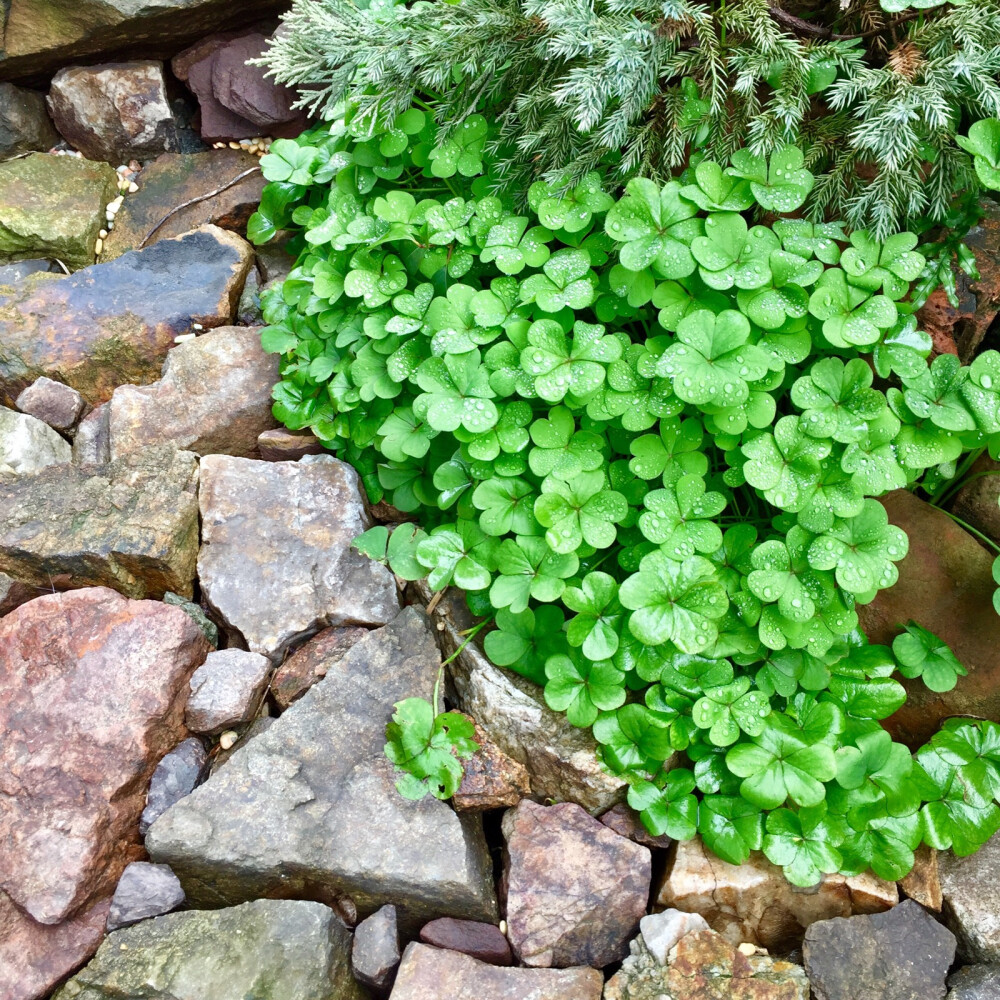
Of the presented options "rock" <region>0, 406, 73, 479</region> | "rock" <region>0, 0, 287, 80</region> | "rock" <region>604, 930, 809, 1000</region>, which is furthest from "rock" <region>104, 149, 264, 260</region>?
"rock" <region>604, 930, 809, 1000</region>

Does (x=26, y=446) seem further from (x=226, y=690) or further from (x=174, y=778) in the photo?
(x=174, y=778)

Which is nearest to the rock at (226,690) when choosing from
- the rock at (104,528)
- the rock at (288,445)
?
the rock at (104,528)

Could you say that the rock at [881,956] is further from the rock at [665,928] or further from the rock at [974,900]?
the rock at [665,928]

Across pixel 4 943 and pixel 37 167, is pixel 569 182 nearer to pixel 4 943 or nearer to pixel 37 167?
pixel 4 943

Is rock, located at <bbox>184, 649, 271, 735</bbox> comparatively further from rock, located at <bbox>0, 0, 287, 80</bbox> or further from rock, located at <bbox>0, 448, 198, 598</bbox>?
rock, located at <bbox>0, 0, 287, 80</bbox>

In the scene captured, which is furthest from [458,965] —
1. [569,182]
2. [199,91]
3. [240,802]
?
[199,91]

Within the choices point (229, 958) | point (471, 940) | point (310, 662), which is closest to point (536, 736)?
point (471, 940)
